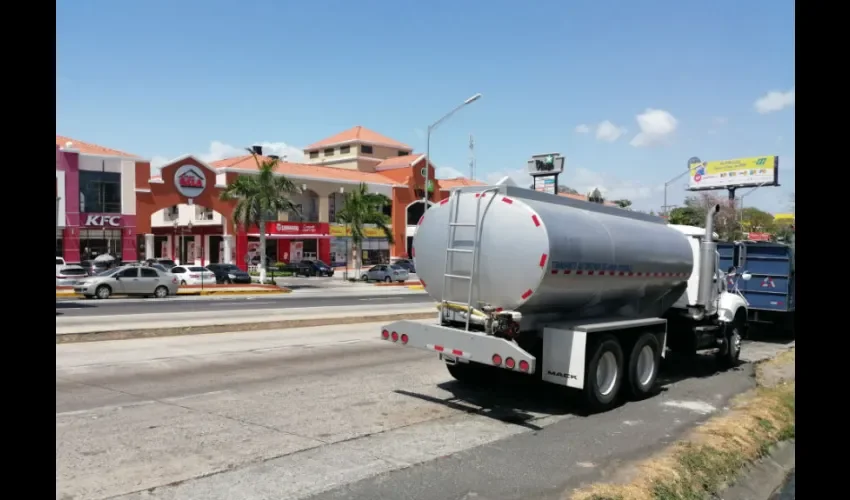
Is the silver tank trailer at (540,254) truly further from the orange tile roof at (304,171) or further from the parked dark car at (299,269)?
the parked dark car at (299,269)

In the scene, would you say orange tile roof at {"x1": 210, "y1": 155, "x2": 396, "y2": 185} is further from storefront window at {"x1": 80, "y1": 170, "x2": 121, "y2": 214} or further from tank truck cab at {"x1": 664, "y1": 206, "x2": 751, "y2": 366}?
tank truck cab at {"x1": 664, "y1": 206, "x2": 751, "y2": 366}

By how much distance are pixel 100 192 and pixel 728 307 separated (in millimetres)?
47186

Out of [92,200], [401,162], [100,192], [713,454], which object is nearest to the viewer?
[713,454]

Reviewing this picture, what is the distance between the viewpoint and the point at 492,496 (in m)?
5.82

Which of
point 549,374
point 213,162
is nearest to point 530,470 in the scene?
point 549,374

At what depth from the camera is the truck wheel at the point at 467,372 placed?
418 inches

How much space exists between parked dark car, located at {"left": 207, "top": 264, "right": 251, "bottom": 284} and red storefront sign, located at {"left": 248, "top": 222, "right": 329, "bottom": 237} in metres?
11.9

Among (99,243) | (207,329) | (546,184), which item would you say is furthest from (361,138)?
(207,329)

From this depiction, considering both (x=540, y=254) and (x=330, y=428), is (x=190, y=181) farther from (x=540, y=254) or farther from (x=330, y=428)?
(x=540, y=254)

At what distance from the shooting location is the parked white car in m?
42.5

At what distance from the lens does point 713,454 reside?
7.18m

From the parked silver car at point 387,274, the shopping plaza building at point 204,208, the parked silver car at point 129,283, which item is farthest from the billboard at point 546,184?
the parked silver car at point 129,283
